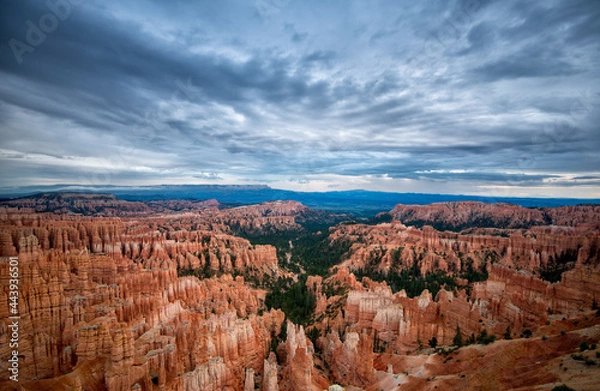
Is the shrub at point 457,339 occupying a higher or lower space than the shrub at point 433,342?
higher

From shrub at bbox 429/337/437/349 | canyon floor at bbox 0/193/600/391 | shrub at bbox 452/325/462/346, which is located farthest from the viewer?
shrub at bbox 429/337/437/349

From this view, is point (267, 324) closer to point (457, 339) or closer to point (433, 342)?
point (433, 342)

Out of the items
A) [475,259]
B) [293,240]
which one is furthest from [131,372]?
[293,240]

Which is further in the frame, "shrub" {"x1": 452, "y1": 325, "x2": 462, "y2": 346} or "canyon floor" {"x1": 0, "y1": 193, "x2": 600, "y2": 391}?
"shrub" {"x1": 452, "y1": 325, "x2": 462, "y2": 346}

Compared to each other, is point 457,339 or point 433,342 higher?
point 457,339

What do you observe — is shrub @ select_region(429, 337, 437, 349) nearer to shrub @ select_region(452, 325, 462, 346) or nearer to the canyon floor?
the canyon floor

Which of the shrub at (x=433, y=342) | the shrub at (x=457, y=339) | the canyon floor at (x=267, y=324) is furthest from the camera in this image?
the shrub at (x=433, y=342)

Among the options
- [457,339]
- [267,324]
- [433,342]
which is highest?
[457,339]

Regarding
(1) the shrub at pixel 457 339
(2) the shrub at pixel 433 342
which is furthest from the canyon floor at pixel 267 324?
(2) the shrub at pixel 433 342

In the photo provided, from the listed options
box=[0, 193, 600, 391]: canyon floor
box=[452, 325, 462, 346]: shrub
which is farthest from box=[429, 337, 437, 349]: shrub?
box=[452, 325, 462, 346]: shrub

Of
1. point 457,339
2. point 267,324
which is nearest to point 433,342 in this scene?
point 457,339

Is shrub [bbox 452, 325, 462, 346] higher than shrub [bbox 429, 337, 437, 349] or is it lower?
higher

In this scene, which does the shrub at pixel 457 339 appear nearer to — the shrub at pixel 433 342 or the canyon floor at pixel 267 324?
the canyon floor at pixel 267 324

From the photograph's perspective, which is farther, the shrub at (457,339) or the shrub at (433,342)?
the shrub at (433,342)
